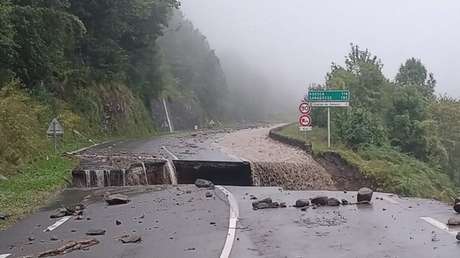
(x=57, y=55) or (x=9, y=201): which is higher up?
(x=57, y=55)

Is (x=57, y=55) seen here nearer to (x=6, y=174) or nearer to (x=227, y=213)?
(x=6, y=174)

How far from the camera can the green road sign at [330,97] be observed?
2939 centimetres

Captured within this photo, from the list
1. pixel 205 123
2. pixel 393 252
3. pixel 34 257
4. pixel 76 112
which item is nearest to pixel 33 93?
Answer: pixel 76 112

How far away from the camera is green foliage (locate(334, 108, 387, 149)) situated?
32.0 metres

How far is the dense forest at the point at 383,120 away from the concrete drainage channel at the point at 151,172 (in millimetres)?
7177

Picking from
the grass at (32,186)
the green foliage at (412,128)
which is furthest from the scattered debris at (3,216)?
the green foliage at (412,128)

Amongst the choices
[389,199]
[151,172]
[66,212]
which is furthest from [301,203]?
[151,172]

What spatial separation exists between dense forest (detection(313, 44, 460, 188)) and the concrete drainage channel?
718 centimetres

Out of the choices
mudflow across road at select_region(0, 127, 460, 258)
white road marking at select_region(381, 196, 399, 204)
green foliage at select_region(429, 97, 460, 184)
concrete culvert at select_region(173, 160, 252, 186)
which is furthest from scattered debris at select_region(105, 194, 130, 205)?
green foliage at select_region(429, 97, 460, 184)

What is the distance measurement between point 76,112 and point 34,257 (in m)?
31.1

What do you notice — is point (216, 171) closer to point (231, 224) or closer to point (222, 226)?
point (231, 224)

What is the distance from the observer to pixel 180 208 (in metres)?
14.0

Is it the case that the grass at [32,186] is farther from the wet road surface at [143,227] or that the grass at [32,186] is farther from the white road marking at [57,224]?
the white road marking at [57,224]

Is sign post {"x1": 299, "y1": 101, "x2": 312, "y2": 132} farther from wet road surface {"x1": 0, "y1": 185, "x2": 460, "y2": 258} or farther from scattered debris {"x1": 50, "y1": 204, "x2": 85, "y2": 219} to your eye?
scattered debris {"x1": 50, "y1": 204, "x2": 85, "y2": 219}
